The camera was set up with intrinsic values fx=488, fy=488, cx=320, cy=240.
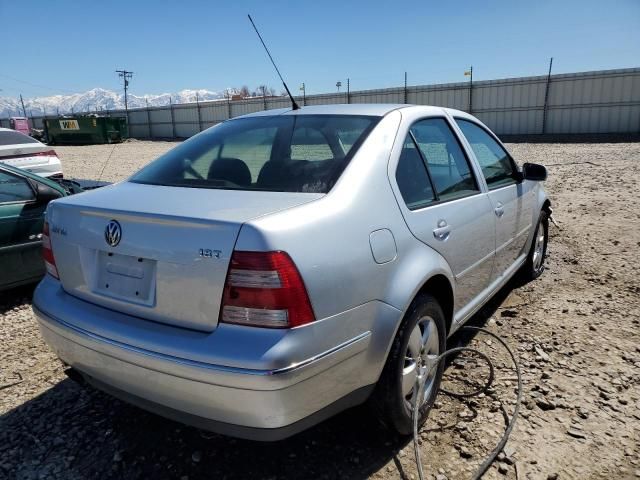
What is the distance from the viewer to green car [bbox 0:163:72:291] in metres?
4.11

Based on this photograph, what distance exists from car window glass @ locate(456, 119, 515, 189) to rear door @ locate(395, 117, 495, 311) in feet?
0.89

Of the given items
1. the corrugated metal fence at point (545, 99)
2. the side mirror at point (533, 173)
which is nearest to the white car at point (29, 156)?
the side mirror at point (533, 173)

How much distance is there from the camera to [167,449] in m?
2.41

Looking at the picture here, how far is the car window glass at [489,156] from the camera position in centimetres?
339

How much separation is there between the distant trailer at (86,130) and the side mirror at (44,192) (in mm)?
36372

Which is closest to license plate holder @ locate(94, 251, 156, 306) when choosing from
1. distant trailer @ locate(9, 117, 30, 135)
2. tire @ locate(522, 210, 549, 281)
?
tire @ locate(522, 210, 549, 281)

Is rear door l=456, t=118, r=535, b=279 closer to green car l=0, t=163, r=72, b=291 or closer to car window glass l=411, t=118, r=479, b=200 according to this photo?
car window glass l=411, t=118, r=479, b=200

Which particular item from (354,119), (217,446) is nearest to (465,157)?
(354,119)

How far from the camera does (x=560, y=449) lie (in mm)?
2385

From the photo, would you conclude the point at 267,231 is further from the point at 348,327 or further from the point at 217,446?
the point at 217,446

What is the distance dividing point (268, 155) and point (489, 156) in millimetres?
1795

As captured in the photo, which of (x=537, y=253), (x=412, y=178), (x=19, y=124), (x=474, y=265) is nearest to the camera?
(x=412, y=178)

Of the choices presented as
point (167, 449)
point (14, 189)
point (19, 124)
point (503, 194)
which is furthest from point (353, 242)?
point (19, 124)

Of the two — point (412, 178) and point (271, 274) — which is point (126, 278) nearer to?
point (271, 274)
